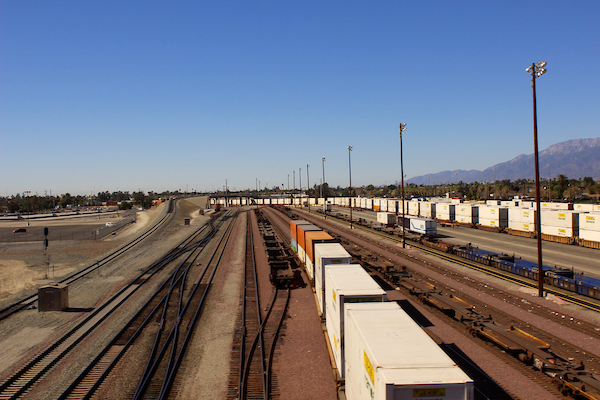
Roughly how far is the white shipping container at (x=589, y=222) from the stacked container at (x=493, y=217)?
12.5m

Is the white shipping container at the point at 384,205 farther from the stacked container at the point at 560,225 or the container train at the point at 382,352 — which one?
the container train at the point at 382,352

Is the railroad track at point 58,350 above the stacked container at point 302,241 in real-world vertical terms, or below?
below

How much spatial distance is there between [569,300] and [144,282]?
33.9 metres

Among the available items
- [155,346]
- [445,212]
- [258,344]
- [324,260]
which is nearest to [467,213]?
[445,212]

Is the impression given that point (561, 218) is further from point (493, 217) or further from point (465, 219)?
point (465, 219)

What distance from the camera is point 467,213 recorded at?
210ft

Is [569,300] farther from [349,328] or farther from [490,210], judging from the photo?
[490,210]

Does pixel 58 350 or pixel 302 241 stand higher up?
pixel 302 241

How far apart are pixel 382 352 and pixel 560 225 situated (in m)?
49.3

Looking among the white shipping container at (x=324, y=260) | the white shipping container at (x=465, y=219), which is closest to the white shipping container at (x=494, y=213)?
the white shipping container at (x=465, y=219)

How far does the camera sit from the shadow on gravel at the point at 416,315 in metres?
19.3

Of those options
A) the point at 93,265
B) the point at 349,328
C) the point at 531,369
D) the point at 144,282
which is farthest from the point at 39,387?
the point at 93,265

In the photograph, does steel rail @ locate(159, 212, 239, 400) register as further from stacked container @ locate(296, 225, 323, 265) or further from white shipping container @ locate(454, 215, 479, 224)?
white shipping container @ locate(454, 215, 479, 224)

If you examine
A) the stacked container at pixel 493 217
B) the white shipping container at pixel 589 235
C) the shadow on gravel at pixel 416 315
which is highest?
the stacked container at pixel 493 217
